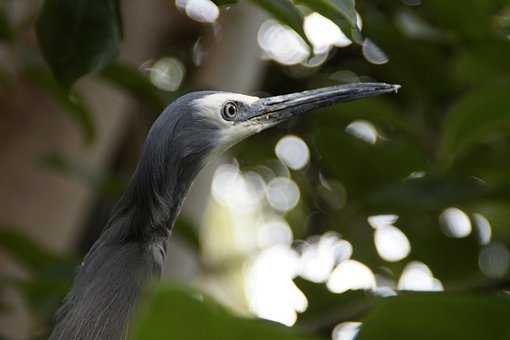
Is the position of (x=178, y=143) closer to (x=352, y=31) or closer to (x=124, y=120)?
(x=352, y=31)

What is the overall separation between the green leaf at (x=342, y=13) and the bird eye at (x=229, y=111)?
0.70m

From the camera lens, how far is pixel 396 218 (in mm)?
1953

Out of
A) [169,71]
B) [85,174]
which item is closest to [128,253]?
[85,174]

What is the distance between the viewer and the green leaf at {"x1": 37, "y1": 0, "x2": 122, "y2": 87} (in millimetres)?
1222

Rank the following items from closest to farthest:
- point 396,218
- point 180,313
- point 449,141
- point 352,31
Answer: point 180,313 → point 352,31 → point 449,141 → point 396,218

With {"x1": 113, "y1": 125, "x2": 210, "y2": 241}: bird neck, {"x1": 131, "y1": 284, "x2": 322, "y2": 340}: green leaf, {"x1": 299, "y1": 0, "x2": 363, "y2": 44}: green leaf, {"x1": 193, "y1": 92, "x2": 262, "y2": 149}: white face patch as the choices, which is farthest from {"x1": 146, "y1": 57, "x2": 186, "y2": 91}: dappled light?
{"x1": 131, "y1": 284, "x2": 322, "y2": 340}: green leaf

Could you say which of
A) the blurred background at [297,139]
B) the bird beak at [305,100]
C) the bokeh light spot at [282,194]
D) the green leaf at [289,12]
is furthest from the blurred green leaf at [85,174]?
the green leaf at [289,12]

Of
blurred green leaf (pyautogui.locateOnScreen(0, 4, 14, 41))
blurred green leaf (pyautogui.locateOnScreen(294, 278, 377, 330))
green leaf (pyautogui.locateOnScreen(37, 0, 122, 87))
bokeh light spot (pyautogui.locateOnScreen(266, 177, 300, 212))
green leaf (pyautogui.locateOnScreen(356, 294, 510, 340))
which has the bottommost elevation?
bokeh light spot (pyautogui.locateOnScreen(266, 177, 300, 212))

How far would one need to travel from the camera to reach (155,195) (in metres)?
1.56

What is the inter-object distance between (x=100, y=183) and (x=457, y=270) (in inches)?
32.3

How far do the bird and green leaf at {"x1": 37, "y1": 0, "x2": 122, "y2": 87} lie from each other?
1.15ft

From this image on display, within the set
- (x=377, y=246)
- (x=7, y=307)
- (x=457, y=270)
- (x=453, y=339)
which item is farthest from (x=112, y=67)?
(x=453, y=339)

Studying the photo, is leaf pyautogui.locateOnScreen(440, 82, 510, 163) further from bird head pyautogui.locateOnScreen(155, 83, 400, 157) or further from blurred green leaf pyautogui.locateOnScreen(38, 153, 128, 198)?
blurred green leaf pyautogui.locateOnScreen(38, 153, 128, 198)

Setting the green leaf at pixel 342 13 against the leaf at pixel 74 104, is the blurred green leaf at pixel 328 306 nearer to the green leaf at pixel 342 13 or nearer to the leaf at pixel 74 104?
the leaf at pixel 74 104
